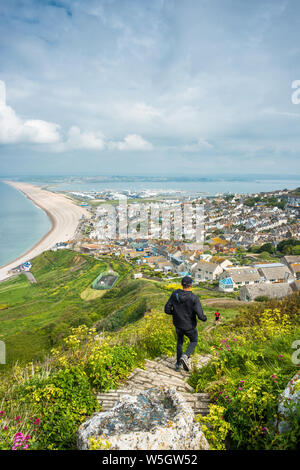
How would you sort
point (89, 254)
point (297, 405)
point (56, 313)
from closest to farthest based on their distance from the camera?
point (297, 405)
point (56, 313)
point (89, 254)

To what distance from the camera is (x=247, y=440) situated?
2611mm

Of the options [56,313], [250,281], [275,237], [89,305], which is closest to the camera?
[56,313]

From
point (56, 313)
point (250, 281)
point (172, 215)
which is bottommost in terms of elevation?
point (56, 313)

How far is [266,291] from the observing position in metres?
26.5

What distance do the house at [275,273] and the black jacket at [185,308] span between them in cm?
3450

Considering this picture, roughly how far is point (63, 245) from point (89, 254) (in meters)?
9.18

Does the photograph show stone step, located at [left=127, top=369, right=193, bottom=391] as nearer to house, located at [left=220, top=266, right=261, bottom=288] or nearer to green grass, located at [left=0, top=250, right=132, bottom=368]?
green grass, located at [left=0, top=250, right=132, bottom=368]

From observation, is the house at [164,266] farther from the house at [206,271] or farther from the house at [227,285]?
the house at [227,285]

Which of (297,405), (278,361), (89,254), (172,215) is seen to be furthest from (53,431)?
(172,215)

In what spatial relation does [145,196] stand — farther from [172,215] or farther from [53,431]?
[53,431]

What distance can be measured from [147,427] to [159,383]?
1585 millimetres

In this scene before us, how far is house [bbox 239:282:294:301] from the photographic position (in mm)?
26141

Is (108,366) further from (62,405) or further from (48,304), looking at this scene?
(48,304)

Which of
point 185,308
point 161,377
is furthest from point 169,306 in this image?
point 161,377
